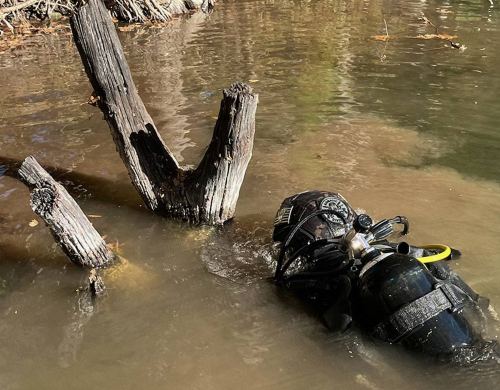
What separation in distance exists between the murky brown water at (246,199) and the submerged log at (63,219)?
214mm

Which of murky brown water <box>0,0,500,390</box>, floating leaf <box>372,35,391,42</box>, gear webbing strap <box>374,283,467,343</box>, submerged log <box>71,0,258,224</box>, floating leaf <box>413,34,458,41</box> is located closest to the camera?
gear webbing strap <box>374,283,467,343</box>

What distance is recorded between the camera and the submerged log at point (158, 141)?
14.4 ft

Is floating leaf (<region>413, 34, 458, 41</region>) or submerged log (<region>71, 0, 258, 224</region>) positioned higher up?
submerged log (<region>71, 0, 258, 224</region>)

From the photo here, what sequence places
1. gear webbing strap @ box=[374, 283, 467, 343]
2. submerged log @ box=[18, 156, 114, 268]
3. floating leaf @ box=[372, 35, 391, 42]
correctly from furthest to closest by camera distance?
floating leaf @ box=[372, 35, 391, 42]
submerged log @ box=[18, 156, 114, 268]
gear webbing strap @ box=[374, 283, 467, 343]

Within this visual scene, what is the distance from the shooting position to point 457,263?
4.21 m

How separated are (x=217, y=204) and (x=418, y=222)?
1.80 m

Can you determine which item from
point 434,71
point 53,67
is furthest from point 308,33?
point 53,67

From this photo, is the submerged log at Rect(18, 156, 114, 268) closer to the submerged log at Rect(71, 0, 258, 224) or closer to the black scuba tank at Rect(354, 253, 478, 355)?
the submerged log at Rect(71, 0, 258, 224)

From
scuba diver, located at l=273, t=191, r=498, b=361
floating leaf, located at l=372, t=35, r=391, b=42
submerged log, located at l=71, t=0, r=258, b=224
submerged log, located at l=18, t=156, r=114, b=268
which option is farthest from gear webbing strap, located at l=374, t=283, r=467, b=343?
floating leaf, located at l=372, t=35, r=391, b=42

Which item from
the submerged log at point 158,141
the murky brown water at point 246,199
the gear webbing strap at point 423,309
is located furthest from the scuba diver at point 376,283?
the submerged log at point 158,141

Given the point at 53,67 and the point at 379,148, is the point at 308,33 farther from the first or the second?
the point at 379,148

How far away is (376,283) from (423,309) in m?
0.29

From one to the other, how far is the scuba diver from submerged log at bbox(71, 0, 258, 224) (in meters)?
0.77

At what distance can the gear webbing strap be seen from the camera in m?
2.96
